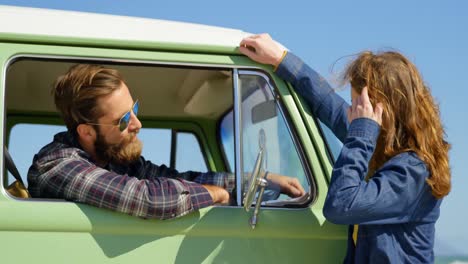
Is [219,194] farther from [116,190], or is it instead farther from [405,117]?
[405,117]

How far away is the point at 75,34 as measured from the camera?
3.02 meters

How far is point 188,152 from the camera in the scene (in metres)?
4.88

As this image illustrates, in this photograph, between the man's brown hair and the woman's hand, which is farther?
the man's brown hair

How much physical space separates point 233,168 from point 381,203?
680 millimetres

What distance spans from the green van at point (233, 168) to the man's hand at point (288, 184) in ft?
0.09

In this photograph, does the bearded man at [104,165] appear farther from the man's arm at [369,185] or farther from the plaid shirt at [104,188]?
the man's arm at [369,185]

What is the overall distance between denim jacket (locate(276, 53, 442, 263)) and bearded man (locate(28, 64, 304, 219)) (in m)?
0.42

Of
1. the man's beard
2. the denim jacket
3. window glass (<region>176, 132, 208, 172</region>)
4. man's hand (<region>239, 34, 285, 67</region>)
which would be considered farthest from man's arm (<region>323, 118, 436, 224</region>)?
window glass (<region>176, 132, 208, 172</region>)

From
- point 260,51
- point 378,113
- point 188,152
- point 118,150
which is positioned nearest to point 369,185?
point 378,113

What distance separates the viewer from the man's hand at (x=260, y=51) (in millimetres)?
3105

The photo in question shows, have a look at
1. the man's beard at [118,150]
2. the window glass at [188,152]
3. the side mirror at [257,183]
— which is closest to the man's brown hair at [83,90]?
the man's beard at [118,150]

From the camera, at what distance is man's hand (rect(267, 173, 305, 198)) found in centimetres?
311

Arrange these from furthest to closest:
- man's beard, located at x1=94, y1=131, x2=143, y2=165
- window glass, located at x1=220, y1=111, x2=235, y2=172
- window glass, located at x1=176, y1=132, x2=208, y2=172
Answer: window glass, located at x1=176, y1=132, x2=208, y2=172
window glass, located at x1=220, y1=111, x2=235, y2=172
man's beard, located at x1=94, y1=131, x2=143, y2=165

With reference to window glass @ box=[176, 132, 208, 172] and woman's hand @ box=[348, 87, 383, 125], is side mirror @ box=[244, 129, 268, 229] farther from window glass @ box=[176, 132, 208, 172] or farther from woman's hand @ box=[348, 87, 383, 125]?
window glass @ box=[176, 132, 208, 172]
